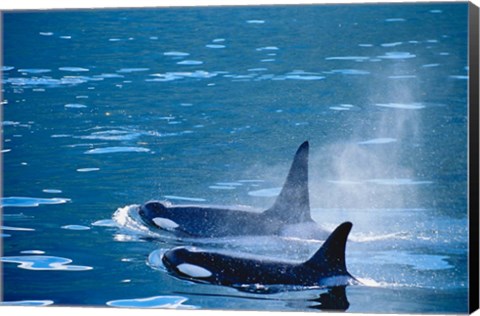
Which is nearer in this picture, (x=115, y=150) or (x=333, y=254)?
(x=333, y=254)

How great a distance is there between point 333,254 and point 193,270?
114 cm

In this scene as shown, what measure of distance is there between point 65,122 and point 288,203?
2.02 meters

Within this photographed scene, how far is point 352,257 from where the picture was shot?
9852mm

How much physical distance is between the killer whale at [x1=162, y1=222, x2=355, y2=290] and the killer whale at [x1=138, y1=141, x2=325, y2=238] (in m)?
0.27

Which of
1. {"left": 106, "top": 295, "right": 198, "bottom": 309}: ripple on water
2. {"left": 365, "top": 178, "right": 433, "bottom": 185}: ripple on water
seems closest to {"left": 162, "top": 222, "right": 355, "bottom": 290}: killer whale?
{"left": 106, "top": 295, "right": 198, "bottom": 309}: ripple on water

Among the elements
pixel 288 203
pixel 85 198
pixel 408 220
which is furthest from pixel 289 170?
pixel 85 198

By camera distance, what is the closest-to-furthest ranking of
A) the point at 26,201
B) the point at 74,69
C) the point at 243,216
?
the point at 243,216 < the point at 26,201 < the point at 74,69

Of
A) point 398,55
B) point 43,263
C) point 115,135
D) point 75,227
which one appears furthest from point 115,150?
point 398,55

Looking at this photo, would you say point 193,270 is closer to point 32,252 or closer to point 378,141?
point 32,252

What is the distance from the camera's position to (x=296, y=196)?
998cm

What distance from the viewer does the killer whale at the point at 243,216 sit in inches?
393

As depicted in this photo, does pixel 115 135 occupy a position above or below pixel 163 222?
above

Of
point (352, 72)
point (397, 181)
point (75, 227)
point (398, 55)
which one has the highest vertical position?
point (398, 55)

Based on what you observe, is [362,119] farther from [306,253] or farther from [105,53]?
[105,53]
